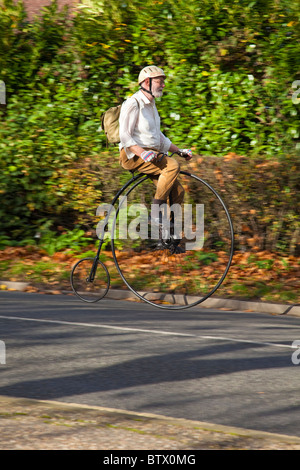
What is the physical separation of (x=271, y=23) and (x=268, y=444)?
8.15 metres

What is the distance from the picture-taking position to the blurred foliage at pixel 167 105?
10.7 m

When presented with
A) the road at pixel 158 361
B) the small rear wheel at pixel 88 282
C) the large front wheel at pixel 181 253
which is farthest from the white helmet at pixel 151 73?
the road at pixel 158 361

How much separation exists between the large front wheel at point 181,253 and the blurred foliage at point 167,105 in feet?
1.28

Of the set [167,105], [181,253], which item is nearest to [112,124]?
[181,253]

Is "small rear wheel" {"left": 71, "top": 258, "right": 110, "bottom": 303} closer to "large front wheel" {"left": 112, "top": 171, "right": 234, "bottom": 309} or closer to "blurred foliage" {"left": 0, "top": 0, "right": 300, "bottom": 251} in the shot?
"large front wheel" {"left": 112, "top": 171, "right": 234, "bottom": 309}

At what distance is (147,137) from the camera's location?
824 cm

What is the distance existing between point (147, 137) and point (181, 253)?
1483mm

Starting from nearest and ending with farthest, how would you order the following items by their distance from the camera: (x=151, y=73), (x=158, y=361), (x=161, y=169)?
(x=158, y=361)
(x=151, y=73)
(x=161, y=169)

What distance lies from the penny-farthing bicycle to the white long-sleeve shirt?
41 cm

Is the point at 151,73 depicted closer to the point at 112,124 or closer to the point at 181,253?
the point at 112,124

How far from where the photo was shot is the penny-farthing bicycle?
877 centimetres

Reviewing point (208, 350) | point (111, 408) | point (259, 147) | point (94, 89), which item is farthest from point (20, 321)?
point (94, 89)

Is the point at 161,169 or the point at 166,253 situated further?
the point at 166,253

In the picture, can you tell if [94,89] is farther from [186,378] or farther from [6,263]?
[186,378]
